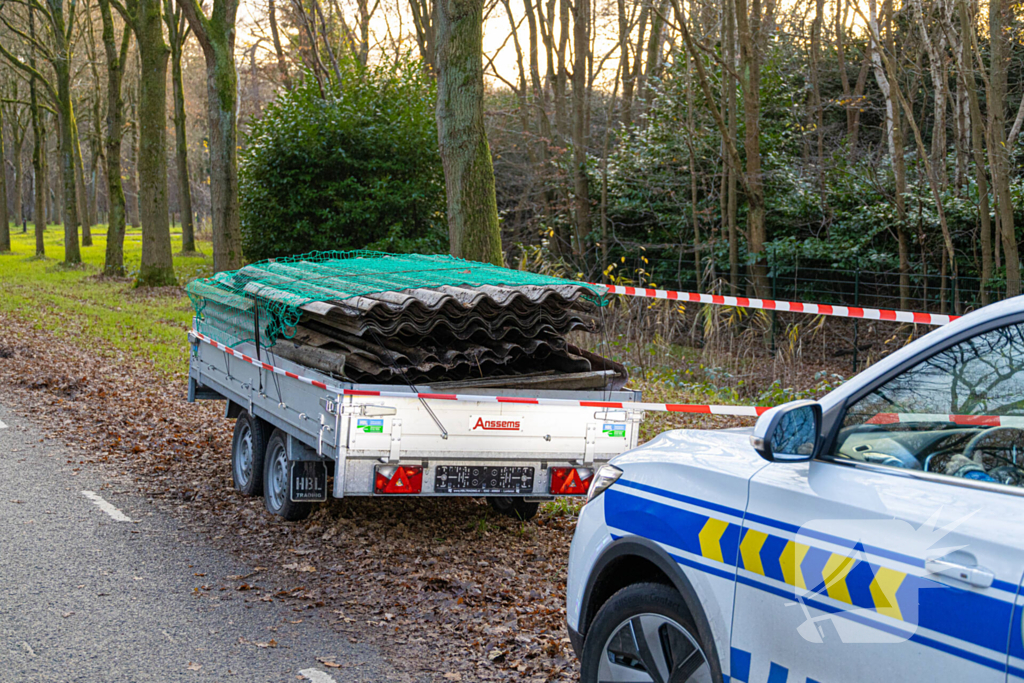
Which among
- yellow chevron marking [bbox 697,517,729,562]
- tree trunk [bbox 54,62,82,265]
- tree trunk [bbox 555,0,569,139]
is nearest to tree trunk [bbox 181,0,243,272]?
tree trunk [bbox 555,0,569,139]

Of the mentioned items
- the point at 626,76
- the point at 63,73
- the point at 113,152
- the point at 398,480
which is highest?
the point at 63,73

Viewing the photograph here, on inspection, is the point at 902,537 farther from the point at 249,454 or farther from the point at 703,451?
the point at 249,454

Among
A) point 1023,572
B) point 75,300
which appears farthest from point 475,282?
point 75,300

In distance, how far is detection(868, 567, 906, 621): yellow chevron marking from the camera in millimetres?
2307

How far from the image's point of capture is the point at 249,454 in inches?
302

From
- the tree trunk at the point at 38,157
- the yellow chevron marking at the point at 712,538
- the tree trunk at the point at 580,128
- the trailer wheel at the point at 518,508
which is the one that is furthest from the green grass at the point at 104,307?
the yellow chevron marking at the point at 712,538

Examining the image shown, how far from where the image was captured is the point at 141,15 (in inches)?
920

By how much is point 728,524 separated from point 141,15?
24.3 meters

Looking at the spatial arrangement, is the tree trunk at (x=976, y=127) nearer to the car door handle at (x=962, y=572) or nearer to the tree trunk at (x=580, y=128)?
the tree trunk at (x=580, y=128)

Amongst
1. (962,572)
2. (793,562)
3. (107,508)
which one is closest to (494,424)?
(107,508)

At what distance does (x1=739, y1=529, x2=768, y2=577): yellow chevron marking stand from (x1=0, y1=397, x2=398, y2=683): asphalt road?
2.27m

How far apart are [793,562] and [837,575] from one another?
16 centimetres

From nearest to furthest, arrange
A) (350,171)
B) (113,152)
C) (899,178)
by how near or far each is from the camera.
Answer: (899,178)
(350,171)
(113,152)

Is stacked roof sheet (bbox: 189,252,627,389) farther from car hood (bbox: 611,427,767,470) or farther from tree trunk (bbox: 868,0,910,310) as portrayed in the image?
tree trunk (bbox: 868,0,910,310)
